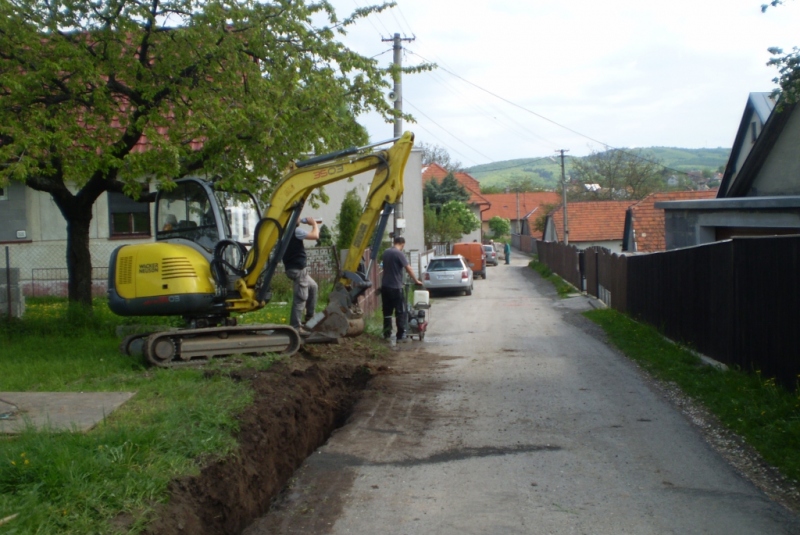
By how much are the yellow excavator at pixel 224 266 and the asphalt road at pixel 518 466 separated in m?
1.73

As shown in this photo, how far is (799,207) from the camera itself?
13.9 metres

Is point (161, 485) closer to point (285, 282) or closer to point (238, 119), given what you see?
point (238, 119)

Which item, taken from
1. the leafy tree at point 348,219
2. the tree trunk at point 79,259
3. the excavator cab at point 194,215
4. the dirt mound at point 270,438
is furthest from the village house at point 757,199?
the leafy tree at point 348,219

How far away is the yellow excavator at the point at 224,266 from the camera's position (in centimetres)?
1073

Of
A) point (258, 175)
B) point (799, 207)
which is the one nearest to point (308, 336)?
point (258, 175)

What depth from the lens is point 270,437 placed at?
727 centimetres

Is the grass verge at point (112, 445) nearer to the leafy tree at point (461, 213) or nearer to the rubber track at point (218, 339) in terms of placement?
the rubber track at point (218, 339)

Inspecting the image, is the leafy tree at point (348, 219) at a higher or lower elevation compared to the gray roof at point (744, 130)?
lower

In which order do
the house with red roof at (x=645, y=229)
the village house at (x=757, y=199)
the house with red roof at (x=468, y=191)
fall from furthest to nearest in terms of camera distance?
the house with red roof at (x=468, y=191)
the house with red roof at (x=645, y=229)
the village house at (x=757, y=199)

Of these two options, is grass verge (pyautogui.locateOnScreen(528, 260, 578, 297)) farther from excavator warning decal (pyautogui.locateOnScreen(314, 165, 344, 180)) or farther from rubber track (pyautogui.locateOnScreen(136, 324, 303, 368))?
excavator warning decal (pyautogui.locateOnScreen(314, 165, 344, 180))

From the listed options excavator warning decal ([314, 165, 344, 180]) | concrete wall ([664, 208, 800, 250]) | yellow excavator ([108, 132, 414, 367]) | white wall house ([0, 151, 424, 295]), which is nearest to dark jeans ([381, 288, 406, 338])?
yellow excavator ([108, 132, 414, 367])

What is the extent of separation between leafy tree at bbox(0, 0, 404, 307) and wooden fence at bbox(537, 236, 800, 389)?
6131mm

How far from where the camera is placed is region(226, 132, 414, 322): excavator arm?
36.9 feet

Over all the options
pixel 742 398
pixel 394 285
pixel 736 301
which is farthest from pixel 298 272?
pixel 742 398
